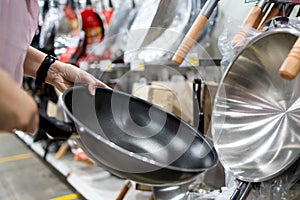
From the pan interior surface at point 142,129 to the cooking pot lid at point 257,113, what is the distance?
0.15m

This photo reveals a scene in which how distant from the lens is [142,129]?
603 mm

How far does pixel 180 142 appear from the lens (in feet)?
1.86

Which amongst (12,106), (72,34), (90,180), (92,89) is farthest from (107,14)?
(12,106)

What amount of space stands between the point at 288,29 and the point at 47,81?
512 mm

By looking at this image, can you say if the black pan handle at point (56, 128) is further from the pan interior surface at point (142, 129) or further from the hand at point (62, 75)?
the hand at point (62, 75)

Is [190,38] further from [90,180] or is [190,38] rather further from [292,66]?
[90,180]

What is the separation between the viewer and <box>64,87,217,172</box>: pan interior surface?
1.67ft

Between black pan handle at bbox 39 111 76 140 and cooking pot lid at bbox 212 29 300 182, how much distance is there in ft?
1.17

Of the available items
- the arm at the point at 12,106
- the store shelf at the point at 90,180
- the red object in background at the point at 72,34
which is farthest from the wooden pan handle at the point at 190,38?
the red object in background at the point at 72,34

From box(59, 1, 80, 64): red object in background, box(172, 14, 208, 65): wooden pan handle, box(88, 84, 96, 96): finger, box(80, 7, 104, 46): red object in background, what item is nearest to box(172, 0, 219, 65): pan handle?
box(172, 14, 208, 65): wooden pan handle

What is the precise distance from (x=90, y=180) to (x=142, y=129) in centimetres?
114

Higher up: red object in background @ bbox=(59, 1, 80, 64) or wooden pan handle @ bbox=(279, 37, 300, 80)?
wooden pan handle @ bbox=(279, 37, 300, 80)

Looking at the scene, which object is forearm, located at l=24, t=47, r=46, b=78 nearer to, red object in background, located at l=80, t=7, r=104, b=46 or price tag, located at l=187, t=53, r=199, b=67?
price tag, located at l=187, t=53, r=199, b=67

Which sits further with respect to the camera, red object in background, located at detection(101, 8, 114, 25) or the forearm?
red object in background, located at detection(101, 8, 114, 25)
